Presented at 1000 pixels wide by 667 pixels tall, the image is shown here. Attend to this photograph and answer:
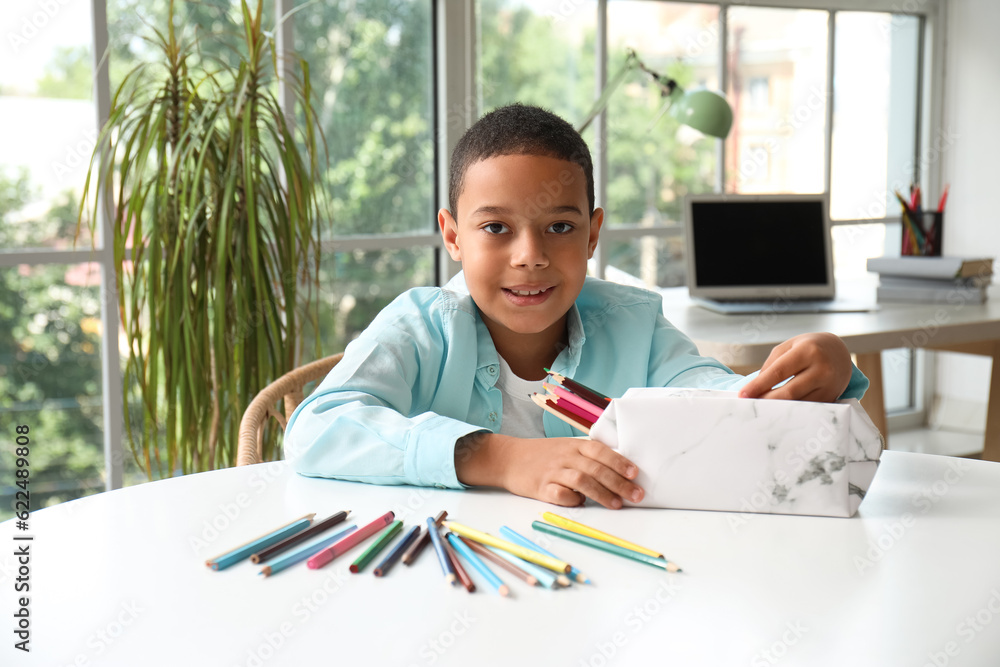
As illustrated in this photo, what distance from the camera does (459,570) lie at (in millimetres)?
636

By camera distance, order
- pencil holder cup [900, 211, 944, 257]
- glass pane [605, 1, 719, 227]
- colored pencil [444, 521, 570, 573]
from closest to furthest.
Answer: colored pencil [444, 521, 570, 573] → pencil holder cup [900, 211, 944, 257] → glass pane [605, 1, 719, 227]

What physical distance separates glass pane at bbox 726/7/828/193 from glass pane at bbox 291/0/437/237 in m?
1.25

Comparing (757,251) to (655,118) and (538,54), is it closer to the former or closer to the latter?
(655,118)

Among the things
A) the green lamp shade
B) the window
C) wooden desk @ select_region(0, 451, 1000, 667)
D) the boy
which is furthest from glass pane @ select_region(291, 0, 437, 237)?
wooden desk @ select_region(0, 451, 1000, 667)

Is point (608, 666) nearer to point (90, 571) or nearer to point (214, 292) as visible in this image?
point (90, 571)

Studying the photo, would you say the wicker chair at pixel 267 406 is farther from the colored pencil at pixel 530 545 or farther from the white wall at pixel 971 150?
the white wall at pixel 971 150

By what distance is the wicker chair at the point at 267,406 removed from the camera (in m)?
1.10

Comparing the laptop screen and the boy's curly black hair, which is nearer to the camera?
the boy's curly black hair

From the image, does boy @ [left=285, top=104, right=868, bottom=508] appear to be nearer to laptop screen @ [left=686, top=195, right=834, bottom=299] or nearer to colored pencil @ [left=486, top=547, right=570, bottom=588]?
colored pencil @ [left=486, top=547, right=570, bottom=588]

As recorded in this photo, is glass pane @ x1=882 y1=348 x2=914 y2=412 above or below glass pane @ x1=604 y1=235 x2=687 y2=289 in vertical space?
below

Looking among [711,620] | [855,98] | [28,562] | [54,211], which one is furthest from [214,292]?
[855,98]

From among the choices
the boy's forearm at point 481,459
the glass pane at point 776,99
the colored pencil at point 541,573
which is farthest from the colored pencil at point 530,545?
the glass pane at point 776,99

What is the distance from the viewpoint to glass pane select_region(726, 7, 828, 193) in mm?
3240

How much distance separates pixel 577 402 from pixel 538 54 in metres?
2.22
